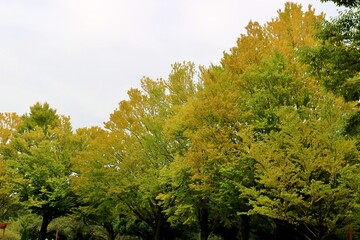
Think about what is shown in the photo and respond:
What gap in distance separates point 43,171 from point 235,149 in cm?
1790

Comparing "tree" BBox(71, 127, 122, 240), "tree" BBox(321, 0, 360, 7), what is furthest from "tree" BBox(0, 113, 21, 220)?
"tree" BBox(321, 0, 360, 7)

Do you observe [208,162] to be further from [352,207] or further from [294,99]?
[352,207]

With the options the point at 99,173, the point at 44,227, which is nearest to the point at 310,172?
the point at 99,173

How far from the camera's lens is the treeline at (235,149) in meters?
12.7

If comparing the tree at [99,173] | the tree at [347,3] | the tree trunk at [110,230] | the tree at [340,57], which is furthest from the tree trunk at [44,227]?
the tree at [347,3]

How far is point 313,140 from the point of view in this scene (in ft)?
43.3

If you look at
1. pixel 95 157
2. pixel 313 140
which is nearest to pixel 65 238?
pixel 95 157

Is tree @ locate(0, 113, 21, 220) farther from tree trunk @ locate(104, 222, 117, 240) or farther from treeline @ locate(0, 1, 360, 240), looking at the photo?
tree trunk @ locate(104, 222, 117, 240)

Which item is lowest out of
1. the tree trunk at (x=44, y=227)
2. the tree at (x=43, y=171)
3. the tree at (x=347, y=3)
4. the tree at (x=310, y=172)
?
the tree at (x=310, y=172)

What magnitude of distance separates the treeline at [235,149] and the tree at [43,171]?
0.09 metres

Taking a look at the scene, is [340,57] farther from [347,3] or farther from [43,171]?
[43,171]

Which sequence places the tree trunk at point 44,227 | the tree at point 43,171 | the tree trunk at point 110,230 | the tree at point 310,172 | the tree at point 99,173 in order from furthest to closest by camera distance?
the tree trunk at point 110,230 < the tree trunk at point 44,227 < the tree at point 43,171 < the tree at point 99,173 < the tree at point 310,172

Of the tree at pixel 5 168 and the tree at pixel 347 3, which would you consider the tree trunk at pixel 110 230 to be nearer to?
the tree at pixel 5 168

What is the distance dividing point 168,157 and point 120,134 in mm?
3181
